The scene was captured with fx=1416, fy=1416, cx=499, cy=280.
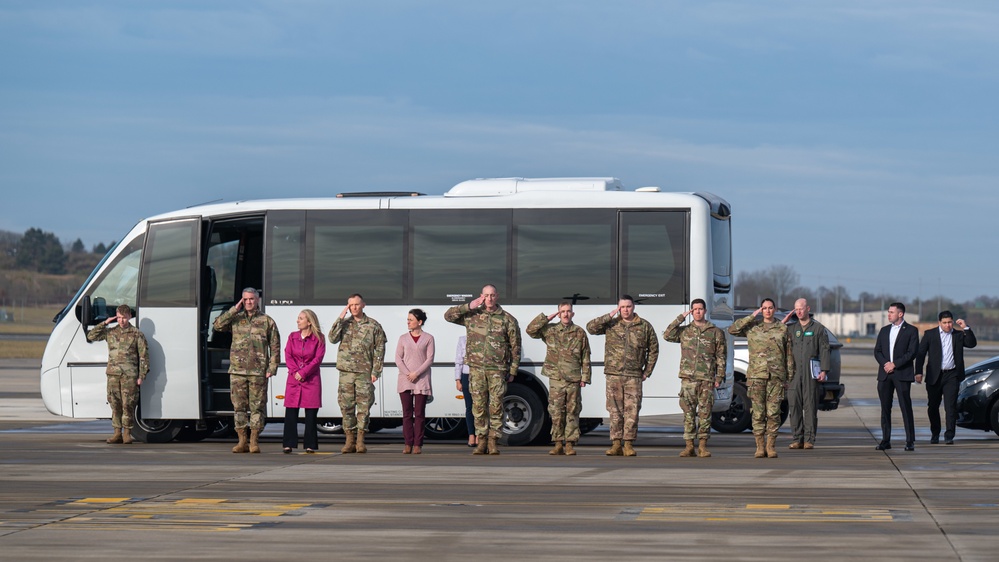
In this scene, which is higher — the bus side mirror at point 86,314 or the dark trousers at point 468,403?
the bus side mirror at point 86,314

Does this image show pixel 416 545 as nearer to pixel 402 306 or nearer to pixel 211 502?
pixel 211 502

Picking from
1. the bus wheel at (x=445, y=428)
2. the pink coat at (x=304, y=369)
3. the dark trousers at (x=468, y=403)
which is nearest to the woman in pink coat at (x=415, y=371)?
the dark trousers at (x=468, y=403)

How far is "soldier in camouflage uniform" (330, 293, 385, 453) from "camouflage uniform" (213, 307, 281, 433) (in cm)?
78

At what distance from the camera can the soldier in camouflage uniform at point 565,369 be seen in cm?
1625

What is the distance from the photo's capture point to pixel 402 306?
17.8 metres

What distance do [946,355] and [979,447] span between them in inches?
53.3

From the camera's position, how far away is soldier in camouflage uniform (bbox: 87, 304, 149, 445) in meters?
17.7

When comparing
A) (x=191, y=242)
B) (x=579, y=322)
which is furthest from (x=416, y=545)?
(x=191, y=242)

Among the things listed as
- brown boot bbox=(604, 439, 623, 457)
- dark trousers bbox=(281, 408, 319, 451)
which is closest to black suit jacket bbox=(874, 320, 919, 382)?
brown boot bbox=(604, 439, 623, 457)

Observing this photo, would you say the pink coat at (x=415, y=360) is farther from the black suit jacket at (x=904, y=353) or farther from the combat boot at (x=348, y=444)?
the black suit jacket at (x=904, y=353)

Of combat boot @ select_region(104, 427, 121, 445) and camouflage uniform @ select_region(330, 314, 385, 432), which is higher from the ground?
camouflage uniform @ select_region(330, 314, 385, 432)

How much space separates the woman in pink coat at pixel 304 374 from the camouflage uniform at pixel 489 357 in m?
1.57

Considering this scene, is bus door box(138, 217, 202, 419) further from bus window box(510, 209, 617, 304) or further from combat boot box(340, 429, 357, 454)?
bus window box(510, 209, 617, 304)

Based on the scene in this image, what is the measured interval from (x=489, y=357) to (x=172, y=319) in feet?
14.7
